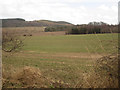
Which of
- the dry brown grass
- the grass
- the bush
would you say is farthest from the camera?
the bush

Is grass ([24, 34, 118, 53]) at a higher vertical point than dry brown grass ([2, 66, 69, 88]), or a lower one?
higher

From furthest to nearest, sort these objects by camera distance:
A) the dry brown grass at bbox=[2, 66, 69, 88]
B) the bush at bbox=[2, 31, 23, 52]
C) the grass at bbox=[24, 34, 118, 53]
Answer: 1. the bush at bbox=[2, 31, 23, 52]
2. the dry brown grass at bbox=[2, 66, 69, 88]
3. the grass at bbox=[24, 34, 118, 53]

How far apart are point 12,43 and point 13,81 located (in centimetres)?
289

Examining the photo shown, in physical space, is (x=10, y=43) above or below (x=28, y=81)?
above

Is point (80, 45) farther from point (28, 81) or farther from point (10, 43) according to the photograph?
point (28, 81)

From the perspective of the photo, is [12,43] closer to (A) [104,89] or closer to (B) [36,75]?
(B) [36,75]

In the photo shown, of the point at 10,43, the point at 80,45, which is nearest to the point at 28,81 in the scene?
the point at 10,43

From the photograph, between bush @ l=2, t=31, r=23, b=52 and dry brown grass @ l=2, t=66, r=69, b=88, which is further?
bush @ l=2, t=31, r=23, b=52

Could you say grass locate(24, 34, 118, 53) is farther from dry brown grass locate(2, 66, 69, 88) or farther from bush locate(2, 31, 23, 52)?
bush locate(2, 31, 23, 52)

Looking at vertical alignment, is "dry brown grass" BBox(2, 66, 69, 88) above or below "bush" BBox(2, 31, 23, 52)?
Answer: below

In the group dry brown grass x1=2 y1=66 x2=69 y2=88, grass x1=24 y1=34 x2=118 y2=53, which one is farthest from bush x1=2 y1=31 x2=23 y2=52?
grass x1=24 y1=34 x2=118 y2=53

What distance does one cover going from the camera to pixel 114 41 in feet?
19.5

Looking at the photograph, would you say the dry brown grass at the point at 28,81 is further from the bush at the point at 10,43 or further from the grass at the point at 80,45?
the grass at the point at 80,45

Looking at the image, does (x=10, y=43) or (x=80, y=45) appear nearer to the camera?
(x=10, y=43)
